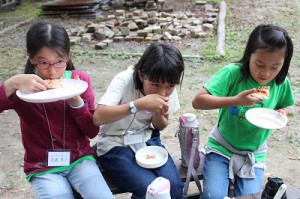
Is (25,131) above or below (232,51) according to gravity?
above

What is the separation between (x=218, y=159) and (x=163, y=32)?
238 inches

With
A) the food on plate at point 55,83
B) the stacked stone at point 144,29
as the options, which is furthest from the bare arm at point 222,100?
the stacked stone at point 144,29

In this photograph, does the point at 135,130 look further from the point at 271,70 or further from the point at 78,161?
the point at 271,70

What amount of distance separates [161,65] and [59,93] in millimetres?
611

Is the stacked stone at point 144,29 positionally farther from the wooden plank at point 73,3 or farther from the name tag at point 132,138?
the name tag at point 132,138

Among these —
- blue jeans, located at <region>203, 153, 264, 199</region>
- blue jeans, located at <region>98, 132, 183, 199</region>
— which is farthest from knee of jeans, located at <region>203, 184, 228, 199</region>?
blue jeans, located at <region>98, 132, 183, 199</region>

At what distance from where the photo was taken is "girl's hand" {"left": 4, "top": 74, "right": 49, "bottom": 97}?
→ 1922mm

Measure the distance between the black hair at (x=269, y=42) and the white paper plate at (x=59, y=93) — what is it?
43.5 inches

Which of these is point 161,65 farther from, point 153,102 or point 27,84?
point 27,84

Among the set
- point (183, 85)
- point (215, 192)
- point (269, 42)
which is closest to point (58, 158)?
point (215, 192)

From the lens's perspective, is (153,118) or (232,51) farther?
(232,51)

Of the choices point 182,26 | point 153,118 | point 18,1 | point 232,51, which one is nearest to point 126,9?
point 182,26

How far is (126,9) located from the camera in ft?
36.9

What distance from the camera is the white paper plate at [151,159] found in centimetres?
→ 222
